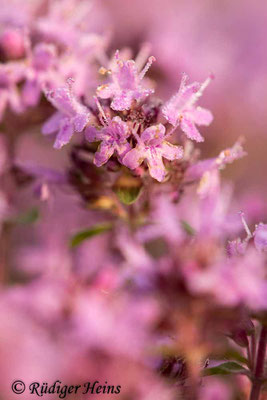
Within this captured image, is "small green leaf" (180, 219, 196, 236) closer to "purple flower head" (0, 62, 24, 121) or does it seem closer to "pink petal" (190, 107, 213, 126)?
"pink petal" (190, 107, 213, 126)

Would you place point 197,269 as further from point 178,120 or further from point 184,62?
point 184,62

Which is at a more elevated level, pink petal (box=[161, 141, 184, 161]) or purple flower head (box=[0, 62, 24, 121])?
purple flower head (box=[0, 62, 24, 121])

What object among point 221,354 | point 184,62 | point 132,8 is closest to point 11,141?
point 221,354

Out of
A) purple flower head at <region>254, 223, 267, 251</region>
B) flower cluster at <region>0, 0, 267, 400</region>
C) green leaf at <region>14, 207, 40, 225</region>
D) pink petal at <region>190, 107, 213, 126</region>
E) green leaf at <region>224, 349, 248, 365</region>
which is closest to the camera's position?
flower cluster at <region>0, 0, 267, 400</region>

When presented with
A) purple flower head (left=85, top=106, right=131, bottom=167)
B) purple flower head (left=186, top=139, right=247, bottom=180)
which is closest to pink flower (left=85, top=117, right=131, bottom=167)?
purple flower head (left=85, top=106, right=131, bottom=167)

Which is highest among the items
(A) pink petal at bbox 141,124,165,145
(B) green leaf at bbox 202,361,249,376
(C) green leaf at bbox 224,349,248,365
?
(A) pink petal at bbox 141,124,165,145

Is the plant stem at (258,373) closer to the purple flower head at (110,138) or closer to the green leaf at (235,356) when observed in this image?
the green leaf at (235,356)
